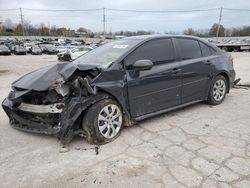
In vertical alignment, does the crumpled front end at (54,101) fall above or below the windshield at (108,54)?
below

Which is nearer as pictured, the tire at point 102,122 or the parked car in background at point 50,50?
the tire at point 102,122

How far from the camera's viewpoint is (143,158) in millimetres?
3078

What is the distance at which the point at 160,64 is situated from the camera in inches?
165

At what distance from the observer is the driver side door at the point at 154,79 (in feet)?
12.5

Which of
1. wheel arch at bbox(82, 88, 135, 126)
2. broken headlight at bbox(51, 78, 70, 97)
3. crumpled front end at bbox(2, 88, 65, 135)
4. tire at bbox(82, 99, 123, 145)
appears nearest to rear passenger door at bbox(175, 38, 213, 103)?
wheel arch at bbox(82, 88, 135, 126)

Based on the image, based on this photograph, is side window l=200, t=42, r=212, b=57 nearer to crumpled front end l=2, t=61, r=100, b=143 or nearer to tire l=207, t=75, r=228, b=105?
tire l=207, t=75, r=228, b=105

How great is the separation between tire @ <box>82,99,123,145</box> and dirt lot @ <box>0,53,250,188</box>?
126 millimetres

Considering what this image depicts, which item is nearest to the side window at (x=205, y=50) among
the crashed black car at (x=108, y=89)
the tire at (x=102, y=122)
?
the crashed black car at (x=108, y=89)

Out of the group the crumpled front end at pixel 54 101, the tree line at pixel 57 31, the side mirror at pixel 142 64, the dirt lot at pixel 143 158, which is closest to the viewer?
the dirt lot at pixel 143 158

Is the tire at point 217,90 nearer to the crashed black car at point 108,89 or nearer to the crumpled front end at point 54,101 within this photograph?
the crashed black car at point 108,89

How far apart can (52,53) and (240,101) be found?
33.4m

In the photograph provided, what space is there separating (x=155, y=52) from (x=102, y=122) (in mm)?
1597

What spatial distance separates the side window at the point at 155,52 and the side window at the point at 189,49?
0.30 m

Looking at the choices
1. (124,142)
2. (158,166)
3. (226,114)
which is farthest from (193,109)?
(158,166)
